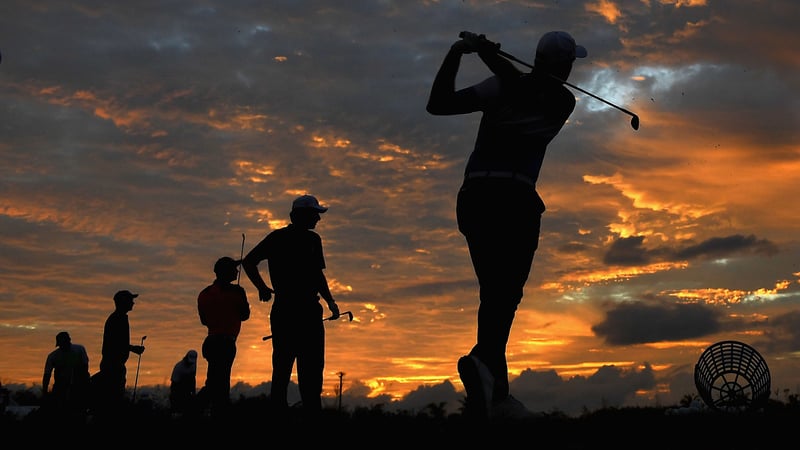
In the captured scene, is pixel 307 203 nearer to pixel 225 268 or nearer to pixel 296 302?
pixel 296 302

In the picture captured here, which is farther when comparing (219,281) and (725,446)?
(219,281)

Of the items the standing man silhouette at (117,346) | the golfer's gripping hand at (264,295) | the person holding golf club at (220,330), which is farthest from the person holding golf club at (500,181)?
the standing man silhouette at (117,346)

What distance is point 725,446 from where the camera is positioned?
19.2 ft

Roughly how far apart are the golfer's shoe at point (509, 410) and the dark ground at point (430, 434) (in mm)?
77

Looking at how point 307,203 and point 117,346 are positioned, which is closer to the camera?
point 307,203

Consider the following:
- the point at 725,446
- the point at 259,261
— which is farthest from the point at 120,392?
the point at 725,446

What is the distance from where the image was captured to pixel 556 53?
7.59 metres

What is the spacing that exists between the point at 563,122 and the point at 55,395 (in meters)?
12.7

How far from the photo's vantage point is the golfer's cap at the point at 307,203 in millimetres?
10789

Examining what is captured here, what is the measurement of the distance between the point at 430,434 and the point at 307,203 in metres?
4.62

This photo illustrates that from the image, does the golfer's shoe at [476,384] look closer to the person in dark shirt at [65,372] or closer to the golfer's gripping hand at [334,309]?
the golfer's gripping hand at [334,309]

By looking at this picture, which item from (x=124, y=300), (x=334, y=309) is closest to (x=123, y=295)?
(x=124, y=300)

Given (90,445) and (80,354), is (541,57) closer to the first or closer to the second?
(90,445)

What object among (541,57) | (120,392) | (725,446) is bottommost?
(725,446)
